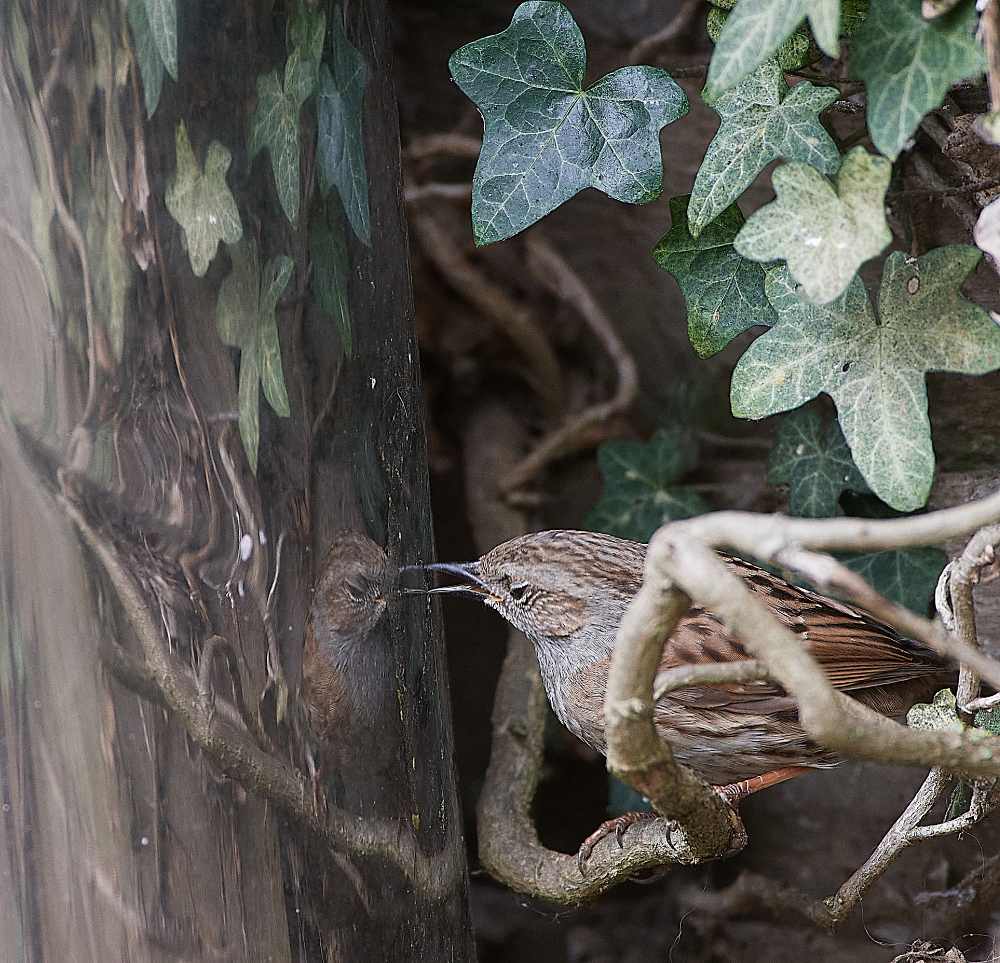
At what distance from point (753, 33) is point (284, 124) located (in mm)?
592

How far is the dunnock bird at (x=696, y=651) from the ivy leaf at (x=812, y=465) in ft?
0.88

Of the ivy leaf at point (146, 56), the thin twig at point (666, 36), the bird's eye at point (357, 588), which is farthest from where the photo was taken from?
the thin twig at point (666, 36)

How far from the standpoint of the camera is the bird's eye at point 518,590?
211 centimetres

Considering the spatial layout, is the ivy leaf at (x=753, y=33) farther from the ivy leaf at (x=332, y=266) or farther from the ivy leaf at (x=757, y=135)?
the ivy leaf at (x=332, y=266)

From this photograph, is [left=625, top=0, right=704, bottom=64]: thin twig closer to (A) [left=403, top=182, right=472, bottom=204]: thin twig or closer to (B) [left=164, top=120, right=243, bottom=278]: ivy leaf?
(A) [left=403, top=182, right=472, bottom=204]: thin twig

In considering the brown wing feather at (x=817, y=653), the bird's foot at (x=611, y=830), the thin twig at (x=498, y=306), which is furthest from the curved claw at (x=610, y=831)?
the thin twig at (x=498, y=306)

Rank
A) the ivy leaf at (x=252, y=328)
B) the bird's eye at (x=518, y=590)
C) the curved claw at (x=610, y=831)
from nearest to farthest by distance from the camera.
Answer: the ivy leaf at (x=252, y=328) < the curved claw at (x=610, y=831) < the bird's eye at (x=518, y=590)

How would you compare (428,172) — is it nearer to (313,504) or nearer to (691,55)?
(691,55)

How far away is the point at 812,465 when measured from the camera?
2287 mm

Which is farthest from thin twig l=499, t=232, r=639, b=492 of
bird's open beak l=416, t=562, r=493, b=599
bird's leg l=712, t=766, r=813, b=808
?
bird's leg l=712, t=766, r=813, b=808

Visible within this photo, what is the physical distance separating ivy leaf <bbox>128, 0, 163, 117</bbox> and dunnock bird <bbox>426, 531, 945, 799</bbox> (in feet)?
3.76

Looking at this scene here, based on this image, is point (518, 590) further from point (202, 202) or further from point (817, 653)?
point (202, 202)

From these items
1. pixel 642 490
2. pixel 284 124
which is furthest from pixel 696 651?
pixel 284 124

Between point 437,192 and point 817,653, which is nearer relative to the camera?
point 817,653
